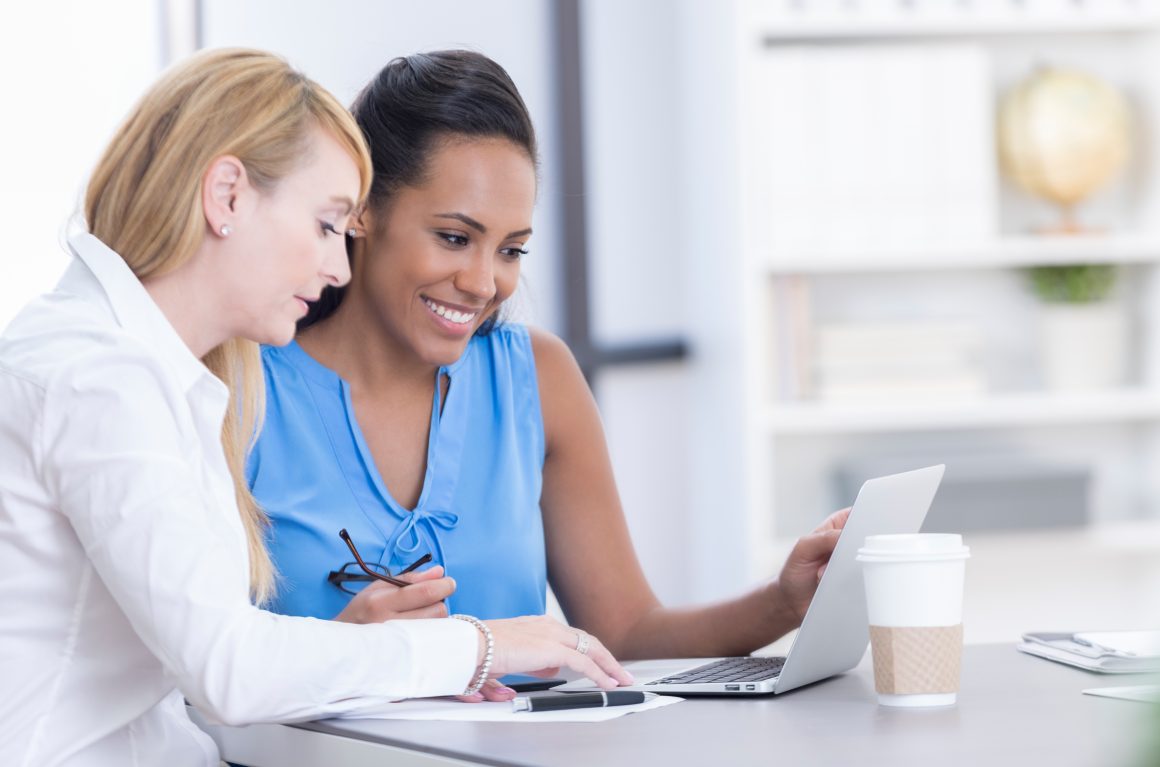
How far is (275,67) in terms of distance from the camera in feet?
4.19

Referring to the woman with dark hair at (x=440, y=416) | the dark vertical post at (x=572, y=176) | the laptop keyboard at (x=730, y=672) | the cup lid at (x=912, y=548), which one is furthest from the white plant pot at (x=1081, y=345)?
the cup lid at (x=912, y=548)

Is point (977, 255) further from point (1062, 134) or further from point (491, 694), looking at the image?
point (491, 694)

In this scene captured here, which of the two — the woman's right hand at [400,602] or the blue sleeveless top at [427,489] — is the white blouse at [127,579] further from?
the blue sleeveless top at [427,489]

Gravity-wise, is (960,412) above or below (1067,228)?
below

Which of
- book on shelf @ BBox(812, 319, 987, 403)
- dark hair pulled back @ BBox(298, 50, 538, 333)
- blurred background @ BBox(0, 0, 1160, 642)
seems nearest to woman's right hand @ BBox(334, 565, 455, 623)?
dark hair pulled back @ BBox(298, 50, 538, 333)

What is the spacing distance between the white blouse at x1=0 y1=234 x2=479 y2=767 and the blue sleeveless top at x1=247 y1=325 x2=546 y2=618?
36 cm

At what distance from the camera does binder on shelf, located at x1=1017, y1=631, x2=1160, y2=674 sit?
1266 millimetres

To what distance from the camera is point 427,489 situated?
164cm

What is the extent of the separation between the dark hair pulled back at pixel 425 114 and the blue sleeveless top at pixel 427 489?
0.49ft

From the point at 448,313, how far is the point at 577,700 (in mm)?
639

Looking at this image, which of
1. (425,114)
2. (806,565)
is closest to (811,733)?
(806,565)

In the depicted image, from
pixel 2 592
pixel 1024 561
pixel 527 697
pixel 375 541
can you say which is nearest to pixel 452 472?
pixel 375 541

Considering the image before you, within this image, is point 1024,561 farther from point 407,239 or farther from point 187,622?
point 187,622

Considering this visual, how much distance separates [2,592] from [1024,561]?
2597 millimetres
